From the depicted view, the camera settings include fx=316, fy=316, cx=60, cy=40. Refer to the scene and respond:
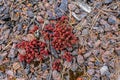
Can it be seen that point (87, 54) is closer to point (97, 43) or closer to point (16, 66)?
point (97, 43)

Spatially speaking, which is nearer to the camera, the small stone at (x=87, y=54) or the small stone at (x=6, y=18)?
the small stone at (x=87, y=54)

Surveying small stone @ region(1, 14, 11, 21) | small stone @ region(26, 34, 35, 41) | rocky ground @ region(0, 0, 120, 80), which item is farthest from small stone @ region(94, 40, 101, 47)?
small stone @ region(1, 14, 11, 21)

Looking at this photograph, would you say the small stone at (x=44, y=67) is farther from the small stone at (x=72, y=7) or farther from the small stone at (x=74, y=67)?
the small stone at (x=72, y=7)

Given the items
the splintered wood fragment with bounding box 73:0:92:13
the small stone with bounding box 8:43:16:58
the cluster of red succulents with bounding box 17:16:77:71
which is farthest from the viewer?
the splintered wood fragment with bounding box 73:0:92:13

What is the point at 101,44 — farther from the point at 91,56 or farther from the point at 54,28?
the point at 54,28

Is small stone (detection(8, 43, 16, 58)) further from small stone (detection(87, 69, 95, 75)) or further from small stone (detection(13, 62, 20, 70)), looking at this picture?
small stone (detection(87, 69, 95, 75))

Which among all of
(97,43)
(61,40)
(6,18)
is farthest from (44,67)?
(6,18)

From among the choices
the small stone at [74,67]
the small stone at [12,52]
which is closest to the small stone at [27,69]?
the small stone at [12,52]
